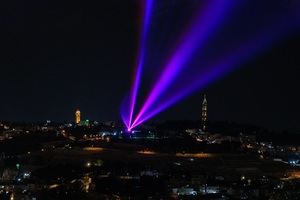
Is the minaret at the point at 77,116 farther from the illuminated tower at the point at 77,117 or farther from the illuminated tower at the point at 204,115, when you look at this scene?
the illuminated tower at the point at 204,115

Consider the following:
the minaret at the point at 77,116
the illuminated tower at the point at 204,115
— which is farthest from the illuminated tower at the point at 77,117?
the illuminated tower at the point at 204,115

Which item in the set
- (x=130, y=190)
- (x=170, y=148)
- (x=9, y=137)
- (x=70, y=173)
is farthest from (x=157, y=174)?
(x=9, y=137)

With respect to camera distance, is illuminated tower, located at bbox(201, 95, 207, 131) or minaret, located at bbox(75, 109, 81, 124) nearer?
illuminated tower, located at bbox(201, 95, 207, 131)

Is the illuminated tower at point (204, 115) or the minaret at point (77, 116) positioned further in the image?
the minaret at point (77, 116)

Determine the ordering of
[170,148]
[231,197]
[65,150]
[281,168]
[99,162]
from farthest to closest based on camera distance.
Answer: [170,148] < [65,150] < [281,168] < [99,162] < [231,197]

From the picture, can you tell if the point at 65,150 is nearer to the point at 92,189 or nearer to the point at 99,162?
the point at 99,162

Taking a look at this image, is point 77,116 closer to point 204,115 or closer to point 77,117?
point 77,117

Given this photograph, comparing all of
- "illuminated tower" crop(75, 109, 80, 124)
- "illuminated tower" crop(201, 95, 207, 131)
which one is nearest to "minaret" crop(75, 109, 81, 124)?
"illuminated tower" crop(75, 109, 80, 124)

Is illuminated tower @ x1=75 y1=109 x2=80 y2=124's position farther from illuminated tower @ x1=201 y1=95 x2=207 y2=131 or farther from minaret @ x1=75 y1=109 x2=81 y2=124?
illuminated tower @ x1=201 y1=95 x2=207 y2=131

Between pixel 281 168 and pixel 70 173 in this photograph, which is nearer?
pixel 70 173

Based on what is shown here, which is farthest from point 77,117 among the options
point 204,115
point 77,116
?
point 204,115

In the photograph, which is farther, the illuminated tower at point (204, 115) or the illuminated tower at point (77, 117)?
the illuminated tower at point (77, 117)
